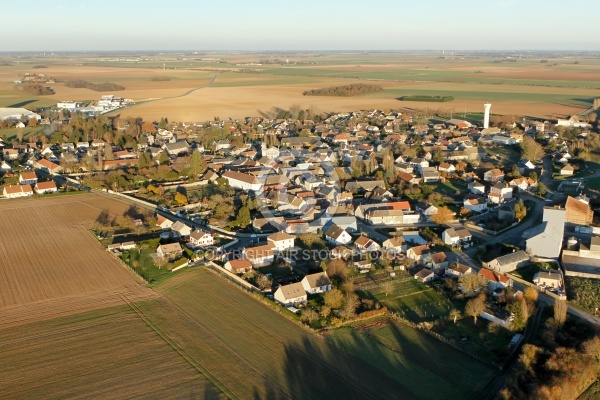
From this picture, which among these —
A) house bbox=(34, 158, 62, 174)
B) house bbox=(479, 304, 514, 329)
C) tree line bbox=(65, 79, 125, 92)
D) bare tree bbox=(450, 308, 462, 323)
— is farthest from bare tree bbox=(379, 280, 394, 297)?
tree line bbox=(65, 79, 125, 92)

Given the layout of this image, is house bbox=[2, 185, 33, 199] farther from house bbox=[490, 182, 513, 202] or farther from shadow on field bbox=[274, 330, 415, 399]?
house bbox=[490, 182, 513, 202]

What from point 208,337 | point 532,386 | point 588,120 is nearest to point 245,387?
point 208,337

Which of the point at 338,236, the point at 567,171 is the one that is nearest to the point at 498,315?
the point at 338,236

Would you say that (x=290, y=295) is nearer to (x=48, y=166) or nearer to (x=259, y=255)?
(x=259, y=255)

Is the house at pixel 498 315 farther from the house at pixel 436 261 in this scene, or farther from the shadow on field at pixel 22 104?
the shadow on field at pixel 22 104

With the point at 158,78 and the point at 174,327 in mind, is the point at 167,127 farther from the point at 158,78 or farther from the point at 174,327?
the point at 158,78

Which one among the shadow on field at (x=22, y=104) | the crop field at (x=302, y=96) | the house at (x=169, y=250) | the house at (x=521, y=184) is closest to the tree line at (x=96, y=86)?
the crop field at (x=302, y=96)
